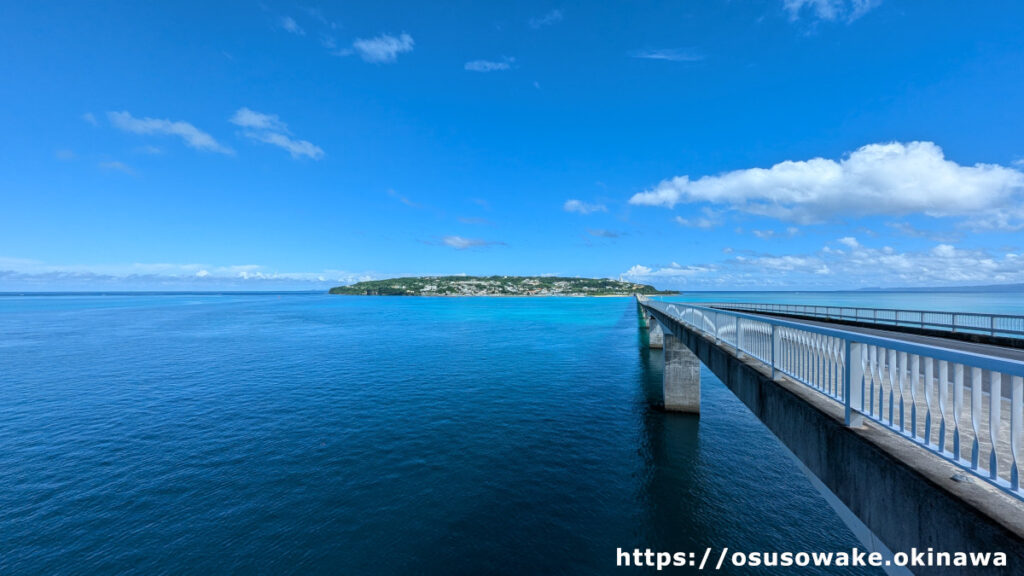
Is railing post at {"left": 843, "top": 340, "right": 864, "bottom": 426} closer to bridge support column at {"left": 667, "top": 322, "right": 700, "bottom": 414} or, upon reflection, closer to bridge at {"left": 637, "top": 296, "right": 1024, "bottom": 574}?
bridge at {"left": 637, "top": 296, "right": 1024, "bottom": 574}

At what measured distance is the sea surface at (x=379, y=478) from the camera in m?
11.1

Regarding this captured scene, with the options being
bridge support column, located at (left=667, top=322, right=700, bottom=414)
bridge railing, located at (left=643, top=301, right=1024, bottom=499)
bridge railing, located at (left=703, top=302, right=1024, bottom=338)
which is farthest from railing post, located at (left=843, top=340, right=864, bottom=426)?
bridge support column, located at (left=667, top=322, right=700, bottom=414)

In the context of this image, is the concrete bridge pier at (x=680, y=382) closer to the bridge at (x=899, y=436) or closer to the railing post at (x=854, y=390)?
the bridge at (x=899, y=436)

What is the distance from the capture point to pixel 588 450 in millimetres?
17266

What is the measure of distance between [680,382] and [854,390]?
725 inches

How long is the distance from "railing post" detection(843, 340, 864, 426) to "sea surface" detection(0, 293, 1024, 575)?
8191mm

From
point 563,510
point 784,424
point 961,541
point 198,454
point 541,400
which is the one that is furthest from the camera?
point 541,400

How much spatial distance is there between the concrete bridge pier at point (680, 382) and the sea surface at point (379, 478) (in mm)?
813

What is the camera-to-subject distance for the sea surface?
11.1 metres

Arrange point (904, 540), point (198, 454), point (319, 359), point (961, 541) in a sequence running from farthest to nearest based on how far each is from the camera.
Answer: point (319, 359) → point (198, 454) → point (904, 540) → point (961, 541)

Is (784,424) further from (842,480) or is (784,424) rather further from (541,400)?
(541,400)

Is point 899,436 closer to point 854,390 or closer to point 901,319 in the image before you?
point 854,390

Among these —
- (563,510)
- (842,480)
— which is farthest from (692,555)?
(842,480)

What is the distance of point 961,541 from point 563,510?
1089cm
